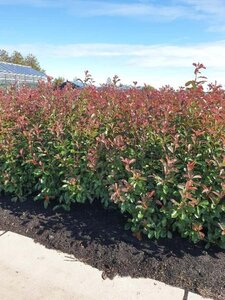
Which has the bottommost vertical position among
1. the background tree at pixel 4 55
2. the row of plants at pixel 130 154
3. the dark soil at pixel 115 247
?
the dark soil at pixel 115 247

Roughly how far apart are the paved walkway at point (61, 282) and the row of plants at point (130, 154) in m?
0.54

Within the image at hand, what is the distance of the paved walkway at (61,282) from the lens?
2533mm

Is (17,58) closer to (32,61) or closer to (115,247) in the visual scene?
(32,61)

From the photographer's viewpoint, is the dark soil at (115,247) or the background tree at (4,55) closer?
the dark soil at (115,247)

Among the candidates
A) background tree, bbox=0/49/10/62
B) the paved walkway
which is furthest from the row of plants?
background tree, bbox=0/49/10/62

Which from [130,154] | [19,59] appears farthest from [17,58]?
[130,154]

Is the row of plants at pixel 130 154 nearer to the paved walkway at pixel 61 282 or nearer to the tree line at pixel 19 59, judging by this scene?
the paved walkway at pixel 61 282

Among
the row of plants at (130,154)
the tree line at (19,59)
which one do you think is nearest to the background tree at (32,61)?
the tree line at (19,59)

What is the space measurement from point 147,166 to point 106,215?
0.83 metres

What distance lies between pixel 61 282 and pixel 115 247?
0.60 meters

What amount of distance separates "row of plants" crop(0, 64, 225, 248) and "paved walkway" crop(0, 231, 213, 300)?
1.76 feet

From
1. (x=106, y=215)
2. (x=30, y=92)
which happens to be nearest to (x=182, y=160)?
(x=106, y=215)

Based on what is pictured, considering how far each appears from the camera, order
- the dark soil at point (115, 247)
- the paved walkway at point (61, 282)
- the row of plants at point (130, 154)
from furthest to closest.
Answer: the row of plants at point (130, 154) → the dark soil at point (115, 247) → the paved walkway at point (61, 282)

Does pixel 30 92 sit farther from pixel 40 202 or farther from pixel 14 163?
pixel 40 202
